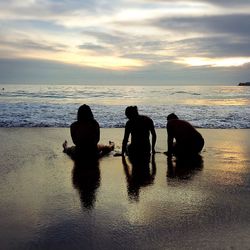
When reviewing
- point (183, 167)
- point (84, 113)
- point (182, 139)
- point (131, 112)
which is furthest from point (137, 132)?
point (183, 167)

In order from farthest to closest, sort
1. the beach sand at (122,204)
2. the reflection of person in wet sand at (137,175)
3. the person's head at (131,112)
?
1. the person's head at (131,112)
2. the reflection of person in wet sand at (137,175)
3. the beach sand at (122,204)

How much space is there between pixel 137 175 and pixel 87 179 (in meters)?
1.03

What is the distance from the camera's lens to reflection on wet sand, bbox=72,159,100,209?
610cm

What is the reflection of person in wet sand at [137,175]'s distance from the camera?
6680mm

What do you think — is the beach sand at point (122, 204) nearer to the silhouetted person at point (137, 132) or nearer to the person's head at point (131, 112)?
the silhouetted person at point (137, 132)

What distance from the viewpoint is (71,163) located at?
9102 mm

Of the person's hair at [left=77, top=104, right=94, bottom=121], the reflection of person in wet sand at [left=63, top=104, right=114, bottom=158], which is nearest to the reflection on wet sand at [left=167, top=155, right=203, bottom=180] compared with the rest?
the reflection of person in wet sand at [left=63, top=104, right=114, bottom=158]

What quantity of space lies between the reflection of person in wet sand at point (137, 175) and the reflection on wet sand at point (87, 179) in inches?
23.6

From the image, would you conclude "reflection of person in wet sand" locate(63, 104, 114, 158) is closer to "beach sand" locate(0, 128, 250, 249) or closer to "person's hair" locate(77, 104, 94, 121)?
"person's hair" locate(77, 104, 94, 121)

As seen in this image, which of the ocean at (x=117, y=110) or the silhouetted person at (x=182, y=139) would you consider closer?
the silhouetted person at (x=182, y=139)

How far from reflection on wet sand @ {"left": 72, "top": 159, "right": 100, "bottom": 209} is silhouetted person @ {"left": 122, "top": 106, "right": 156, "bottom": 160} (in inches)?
40.0

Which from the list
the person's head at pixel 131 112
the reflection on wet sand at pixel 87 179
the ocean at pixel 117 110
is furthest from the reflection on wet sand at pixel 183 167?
the ocean at pixel 117 110

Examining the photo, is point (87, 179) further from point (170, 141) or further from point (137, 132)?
point (170, 141)

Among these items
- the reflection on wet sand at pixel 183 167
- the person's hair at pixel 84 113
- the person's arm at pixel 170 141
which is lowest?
the reflection on wet sand at pixel 183 167
